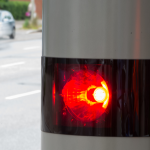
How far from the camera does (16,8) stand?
41156mm

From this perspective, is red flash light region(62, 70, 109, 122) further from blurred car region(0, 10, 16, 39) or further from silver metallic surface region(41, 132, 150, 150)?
blurred car region(0, 10, 16, 39)

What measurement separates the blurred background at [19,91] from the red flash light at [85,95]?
3743 millimetres

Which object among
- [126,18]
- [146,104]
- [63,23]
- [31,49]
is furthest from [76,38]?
[31,49]

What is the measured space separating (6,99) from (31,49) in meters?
10.2

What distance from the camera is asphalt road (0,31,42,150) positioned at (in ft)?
18.5

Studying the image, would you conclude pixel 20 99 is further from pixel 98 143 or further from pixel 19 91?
pixel 98 143

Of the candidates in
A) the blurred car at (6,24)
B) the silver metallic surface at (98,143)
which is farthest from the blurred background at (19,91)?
the silver metallic surface at (98,143)

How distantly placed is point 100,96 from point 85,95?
2.3 inches

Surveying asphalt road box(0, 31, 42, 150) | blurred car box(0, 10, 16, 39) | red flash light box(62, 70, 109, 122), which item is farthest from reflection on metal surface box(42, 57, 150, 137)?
blurred car box(0, 10, 16, 39)

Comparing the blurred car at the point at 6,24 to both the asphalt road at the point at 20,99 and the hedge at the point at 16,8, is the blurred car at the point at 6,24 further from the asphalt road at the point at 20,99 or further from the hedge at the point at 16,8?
the hedge at the point at 16,8

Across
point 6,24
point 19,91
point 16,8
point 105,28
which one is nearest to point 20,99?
point 19,91

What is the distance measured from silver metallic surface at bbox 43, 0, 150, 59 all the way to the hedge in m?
39.2

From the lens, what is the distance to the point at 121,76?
4.84 ft

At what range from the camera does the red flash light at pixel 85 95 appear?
1505mm
